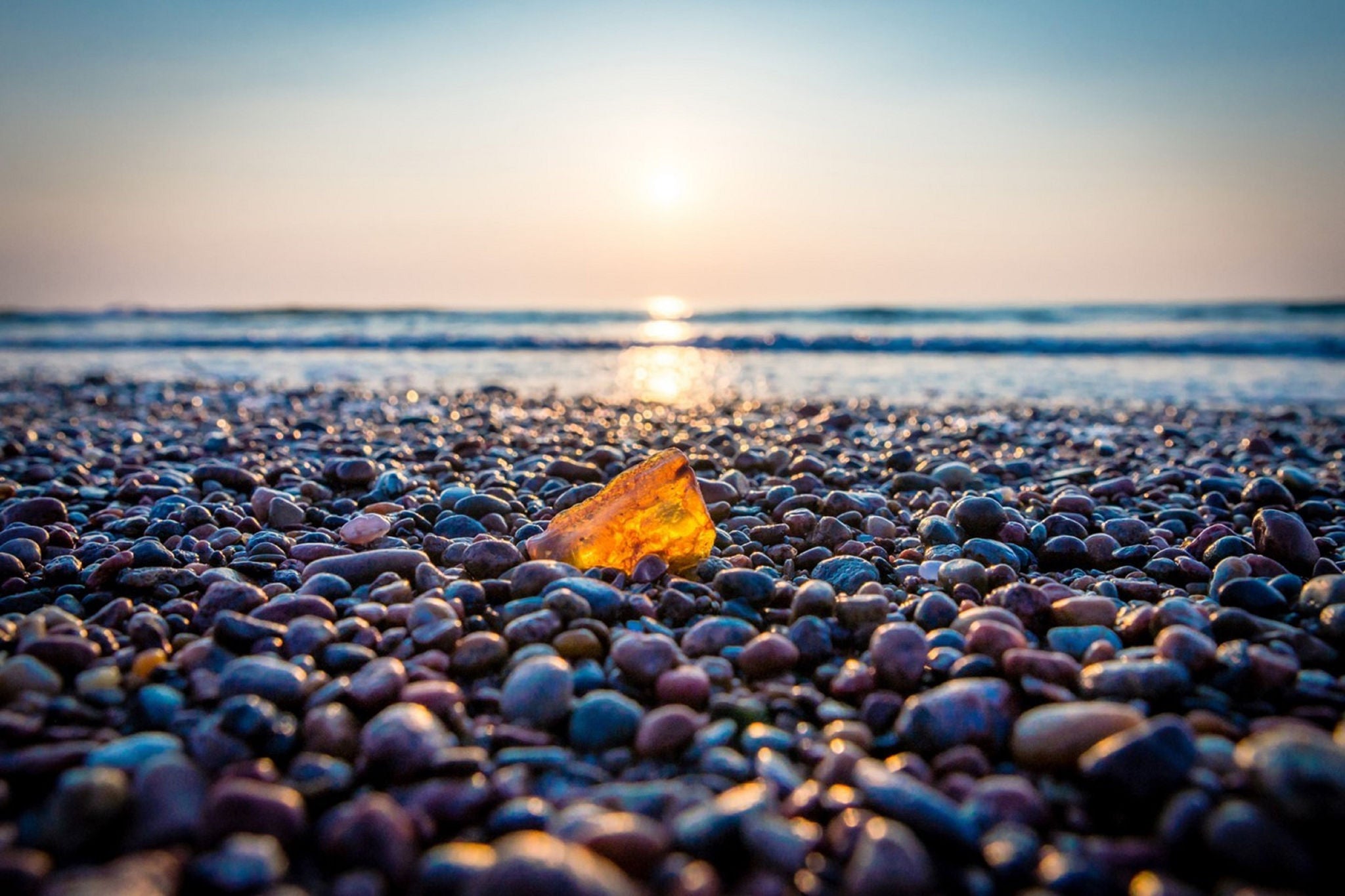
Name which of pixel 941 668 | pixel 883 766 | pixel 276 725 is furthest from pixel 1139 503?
pixel 276 725

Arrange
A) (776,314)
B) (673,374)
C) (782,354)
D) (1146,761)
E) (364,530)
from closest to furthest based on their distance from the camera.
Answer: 1. (1146,761)
2. (364,530)
3. (673,374)
4. (782,354)
5. (776,314)

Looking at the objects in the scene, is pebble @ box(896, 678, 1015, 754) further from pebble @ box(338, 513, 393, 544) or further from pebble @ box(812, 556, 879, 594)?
pebble @ box(338, 513, 393, 544)

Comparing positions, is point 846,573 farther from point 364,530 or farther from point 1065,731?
point 364,530

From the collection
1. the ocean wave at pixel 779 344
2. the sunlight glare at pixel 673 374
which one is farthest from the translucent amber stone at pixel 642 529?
the ocean wave at pixel 779 344

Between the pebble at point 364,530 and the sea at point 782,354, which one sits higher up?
the sea at point 782,354

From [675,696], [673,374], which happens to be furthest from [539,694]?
[673,374]

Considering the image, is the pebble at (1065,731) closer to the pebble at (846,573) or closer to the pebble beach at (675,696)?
the pebble beach at (675,696)
